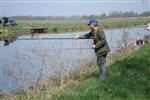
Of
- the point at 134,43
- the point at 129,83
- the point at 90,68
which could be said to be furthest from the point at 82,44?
the point at 134,43

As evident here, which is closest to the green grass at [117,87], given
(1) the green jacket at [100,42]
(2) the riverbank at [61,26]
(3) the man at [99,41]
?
(3) the man at [99,41]

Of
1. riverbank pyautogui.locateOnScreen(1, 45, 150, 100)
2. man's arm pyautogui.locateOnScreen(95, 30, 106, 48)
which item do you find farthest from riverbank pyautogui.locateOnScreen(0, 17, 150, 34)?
man's arm pyautogui.locateOnScreen(95, 30, 106, 48)

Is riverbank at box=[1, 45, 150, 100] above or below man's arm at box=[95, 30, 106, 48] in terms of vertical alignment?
below

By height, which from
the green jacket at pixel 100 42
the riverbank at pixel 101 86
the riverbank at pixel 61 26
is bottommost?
the riverbank at pixel 61 26

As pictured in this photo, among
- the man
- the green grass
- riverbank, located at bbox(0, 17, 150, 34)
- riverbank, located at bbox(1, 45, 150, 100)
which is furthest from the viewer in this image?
riverbank, located at bbox(0, 17, 150, 34)

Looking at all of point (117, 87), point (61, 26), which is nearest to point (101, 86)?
point (117, 87)

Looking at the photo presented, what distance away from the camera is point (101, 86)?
10.3 meters

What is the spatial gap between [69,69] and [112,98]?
5.17 m

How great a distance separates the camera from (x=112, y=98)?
9.12 meters

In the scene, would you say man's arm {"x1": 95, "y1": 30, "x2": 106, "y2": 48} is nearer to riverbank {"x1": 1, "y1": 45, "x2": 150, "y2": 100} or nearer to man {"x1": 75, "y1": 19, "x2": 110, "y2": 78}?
man {"x1": 75, "y1": 19, "x2": 110, "y2": 78}

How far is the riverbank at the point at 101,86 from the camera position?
9.49 meters

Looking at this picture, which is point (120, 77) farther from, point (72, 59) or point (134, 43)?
point (134, 43)

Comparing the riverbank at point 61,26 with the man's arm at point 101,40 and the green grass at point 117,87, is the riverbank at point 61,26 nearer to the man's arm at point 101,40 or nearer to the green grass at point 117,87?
the green grass at point 117,87

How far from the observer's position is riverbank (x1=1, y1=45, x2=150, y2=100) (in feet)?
31.1
